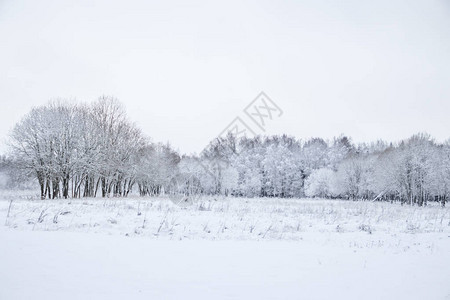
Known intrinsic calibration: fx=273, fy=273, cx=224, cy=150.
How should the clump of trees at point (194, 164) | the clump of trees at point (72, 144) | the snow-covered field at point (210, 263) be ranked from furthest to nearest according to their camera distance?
the clump of trees at point (194, 164)
the clump of trees at point (72, 144)
the snow-covered field at point (210, 263)

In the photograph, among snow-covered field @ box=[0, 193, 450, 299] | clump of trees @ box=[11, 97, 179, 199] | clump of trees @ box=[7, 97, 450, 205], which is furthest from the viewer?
clump of trees @ box=[7, 97, 450, 205]

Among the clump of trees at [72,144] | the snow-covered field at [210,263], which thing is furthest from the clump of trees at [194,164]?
the snow-covered field at [210,263]

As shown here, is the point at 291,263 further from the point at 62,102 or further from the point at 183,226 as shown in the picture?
the point at 62,102

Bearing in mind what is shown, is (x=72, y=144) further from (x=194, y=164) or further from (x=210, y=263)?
(x=194, y=164)

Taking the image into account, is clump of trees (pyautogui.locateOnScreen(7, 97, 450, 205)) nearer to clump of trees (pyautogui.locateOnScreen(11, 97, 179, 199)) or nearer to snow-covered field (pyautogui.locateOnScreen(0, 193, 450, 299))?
clump of trees (pyautogui.locateOnScreen(11, 97, 179, 199))

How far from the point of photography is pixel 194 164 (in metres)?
68.4

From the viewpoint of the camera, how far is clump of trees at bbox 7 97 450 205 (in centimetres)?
3167

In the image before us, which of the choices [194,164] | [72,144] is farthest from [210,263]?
[194,164]

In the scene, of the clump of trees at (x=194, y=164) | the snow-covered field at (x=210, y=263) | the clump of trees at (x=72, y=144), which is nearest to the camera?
the snow-covered field at (x=210, y=263)

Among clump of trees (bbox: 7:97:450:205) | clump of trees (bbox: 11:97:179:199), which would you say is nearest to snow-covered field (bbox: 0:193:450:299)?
clump of trees (bbox: 7:97:450:205)

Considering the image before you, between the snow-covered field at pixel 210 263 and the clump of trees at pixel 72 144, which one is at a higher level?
the clump of trees at pixel 72 144

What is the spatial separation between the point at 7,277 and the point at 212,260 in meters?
4.45

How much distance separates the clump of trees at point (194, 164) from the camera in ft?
104

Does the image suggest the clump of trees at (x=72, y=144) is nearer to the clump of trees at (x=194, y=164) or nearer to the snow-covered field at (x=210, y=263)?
the clump of trees at (x=194, y=164)
